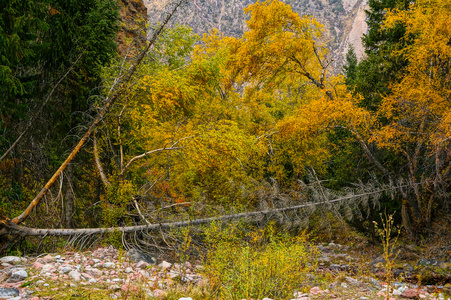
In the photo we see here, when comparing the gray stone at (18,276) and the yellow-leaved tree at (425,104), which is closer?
the gray stone at (18,276)

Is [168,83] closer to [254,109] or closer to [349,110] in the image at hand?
[349,110]

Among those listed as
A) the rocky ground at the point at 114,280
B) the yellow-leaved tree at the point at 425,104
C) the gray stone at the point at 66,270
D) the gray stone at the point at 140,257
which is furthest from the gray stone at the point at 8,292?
the yellow-leaved tree at the point at 425,104

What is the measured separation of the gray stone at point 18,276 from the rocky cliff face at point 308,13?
11444 cm

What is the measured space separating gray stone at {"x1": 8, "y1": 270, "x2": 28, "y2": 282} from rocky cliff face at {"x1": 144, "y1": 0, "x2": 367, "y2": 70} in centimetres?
11444

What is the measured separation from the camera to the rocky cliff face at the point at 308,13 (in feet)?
364

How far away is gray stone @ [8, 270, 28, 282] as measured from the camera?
3551 millimetres

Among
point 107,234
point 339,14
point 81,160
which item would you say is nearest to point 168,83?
point 81,160

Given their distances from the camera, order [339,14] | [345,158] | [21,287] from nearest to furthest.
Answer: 1. [21,287]
2. [345,158]
3. [339,14]

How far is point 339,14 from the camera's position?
126125mm

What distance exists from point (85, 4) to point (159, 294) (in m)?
8.53

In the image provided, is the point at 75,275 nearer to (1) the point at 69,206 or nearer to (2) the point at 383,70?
(1) the point at 69,206

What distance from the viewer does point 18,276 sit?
358cm

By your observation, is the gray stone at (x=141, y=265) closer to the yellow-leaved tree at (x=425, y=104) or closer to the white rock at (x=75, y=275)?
the white rock at (x=75, y=275)

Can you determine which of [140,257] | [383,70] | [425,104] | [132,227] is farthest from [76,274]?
[383,70]
